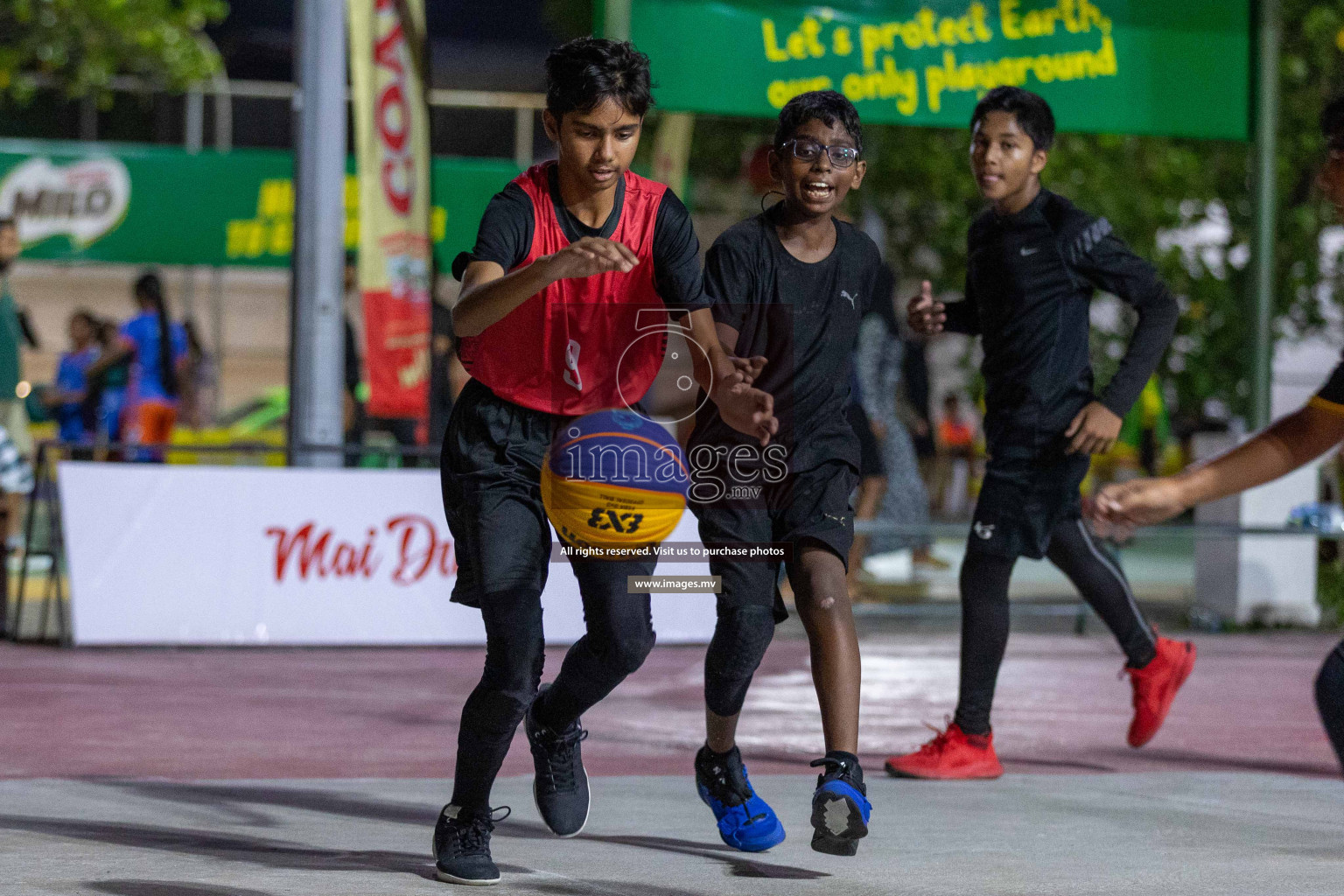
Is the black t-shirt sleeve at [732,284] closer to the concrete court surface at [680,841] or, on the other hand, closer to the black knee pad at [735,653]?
the black knee pad at [735,653]

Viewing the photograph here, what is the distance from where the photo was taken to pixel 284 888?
4.05 meters

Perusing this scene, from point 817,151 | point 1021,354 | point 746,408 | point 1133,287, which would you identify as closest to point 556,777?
point 746,408

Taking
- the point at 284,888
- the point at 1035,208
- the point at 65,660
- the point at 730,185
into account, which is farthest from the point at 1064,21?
the point at 730,185

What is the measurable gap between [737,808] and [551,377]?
1.24 meters

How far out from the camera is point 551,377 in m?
4.17

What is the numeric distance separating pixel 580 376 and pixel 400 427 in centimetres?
808

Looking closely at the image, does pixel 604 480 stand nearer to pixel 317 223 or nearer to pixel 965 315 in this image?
pixel 965 315

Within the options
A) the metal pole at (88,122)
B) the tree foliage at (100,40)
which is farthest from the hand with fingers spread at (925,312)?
the metal pole at (88,122)

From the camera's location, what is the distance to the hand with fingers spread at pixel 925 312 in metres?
5.51

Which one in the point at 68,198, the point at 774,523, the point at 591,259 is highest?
the point at 68,198

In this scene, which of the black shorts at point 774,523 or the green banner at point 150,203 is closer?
the black shorts at point 774,523

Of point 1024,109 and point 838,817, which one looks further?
point 1024,109

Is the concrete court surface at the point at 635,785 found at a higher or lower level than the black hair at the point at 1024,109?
lower

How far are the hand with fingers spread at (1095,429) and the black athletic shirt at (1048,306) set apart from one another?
0.81ft
